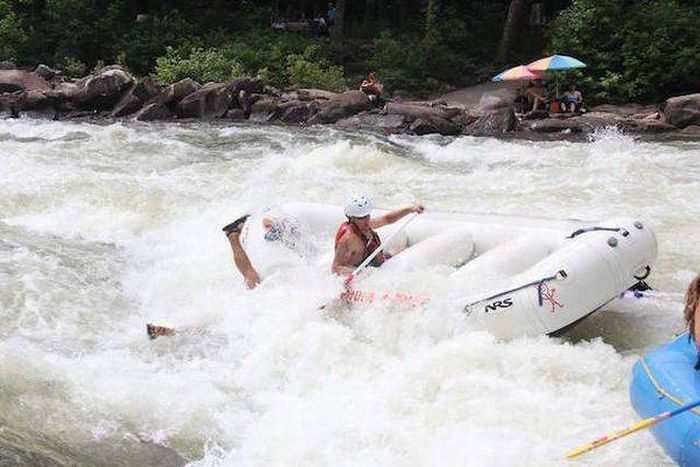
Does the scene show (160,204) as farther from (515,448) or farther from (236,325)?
(515,448)

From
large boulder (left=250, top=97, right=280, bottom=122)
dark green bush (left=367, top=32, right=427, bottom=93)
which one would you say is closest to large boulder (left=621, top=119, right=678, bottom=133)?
dark green bush (left=367, top=32, right=427, bottom=93)

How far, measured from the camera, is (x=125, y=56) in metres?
20.8

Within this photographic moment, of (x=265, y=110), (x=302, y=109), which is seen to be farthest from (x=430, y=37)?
(x=265, y=110)

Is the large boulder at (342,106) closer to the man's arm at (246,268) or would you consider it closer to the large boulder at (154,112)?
the large boulder at (154,112)

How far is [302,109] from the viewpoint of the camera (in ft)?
51.5

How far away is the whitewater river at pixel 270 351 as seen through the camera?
4070 mm

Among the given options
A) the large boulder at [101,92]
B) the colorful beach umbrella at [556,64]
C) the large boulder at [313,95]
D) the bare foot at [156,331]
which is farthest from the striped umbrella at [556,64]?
the bare foot at [156,331]

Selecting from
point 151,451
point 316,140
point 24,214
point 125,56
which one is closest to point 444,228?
point 151,451

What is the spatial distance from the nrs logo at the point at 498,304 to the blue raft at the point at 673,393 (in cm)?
112

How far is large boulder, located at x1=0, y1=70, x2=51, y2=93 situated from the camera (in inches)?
703

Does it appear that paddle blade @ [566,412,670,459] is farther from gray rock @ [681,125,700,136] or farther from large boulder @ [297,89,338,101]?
large boulder @ [297,89,338,101]

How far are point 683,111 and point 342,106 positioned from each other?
591 cm

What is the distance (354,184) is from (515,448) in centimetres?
634

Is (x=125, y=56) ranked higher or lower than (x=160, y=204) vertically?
lower
